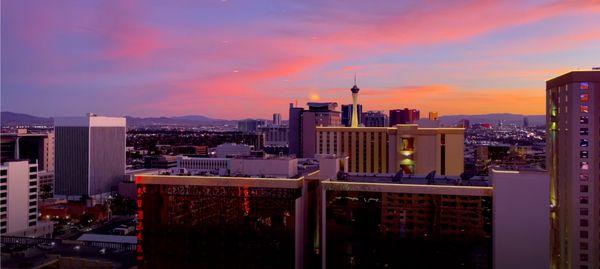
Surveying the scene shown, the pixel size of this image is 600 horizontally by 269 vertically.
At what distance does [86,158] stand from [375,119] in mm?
15040

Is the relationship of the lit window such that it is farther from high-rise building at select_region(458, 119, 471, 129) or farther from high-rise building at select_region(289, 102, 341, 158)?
high-rise building at select_region(289, 102, 341, 158)

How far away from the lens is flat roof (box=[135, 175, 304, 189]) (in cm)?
589

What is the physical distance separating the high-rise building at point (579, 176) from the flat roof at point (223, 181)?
12.5 ft

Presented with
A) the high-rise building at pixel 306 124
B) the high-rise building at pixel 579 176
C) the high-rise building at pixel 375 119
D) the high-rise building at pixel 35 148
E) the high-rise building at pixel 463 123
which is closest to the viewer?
the high-rise building at pixel 579 176

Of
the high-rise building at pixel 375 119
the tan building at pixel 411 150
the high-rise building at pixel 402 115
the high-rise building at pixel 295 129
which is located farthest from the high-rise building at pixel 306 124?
the tan building at pixel 411 150

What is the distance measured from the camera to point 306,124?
23812mm

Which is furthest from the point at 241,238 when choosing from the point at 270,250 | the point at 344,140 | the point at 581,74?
the point at 344,140

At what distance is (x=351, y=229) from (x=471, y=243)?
4.07ft

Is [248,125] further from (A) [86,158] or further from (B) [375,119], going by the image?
(A) [86,158]

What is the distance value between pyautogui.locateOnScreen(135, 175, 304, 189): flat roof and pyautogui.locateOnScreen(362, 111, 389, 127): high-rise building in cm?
2178

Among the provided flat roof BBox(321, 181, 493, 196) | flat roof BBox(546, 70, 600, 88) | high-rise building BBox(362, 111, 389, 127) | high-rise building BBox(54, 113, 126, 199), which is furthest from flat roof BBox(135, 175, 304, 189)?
high-rise building BBox(362, 111, 389, 127)

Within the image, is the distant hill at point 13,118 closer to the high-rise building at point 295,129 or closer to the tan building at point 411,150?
the tan building at point 411,150

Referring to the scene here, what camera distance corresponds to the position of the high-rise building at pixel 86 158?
1861 cm

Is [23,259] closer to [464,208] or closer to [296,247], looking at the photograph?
[296,247]
